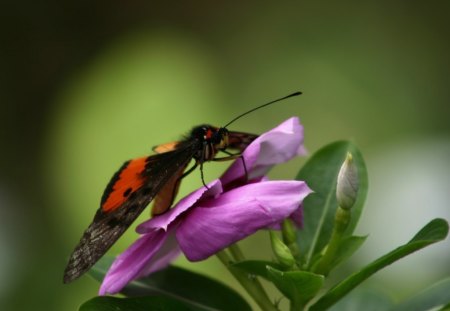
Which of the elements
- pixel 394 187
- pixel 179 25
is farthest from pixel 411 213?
pixel 179 25

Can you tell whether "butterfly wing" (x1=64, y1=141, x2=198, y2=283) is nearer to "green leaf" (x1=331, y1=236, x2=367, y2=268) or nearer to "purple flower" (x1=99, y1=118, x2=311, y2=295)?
"purple flower" (x1=99, y1=118, x2=311, y2=295)

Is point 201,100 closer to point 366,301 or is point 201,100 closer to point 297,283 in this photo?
point 366,301

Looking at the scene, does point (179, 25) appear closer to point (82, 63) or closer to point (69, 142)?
point (82, 63)

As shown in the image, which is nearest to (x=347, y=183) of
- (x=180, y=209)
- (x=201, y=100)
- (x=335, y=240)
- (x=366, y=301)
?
(x=335, y=240)

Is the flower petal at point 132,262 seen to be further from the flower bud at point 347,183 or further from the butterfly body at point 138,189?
the flower bud at point 347,183

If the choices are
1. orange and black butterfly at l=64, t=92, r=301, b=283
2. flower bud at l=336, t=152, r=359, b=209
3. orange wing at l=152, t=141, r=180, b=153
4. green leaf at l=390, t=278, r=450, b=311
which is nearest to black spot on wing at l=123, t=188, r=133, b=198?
orange and black butterfly at l=64, t=92, r=301, b=283

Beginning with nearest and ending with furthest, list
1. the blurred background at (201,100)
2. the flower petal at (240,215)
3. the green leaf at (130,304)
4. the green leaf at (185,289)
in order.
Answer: the flower petal at (240,215), the green leaf at (130,304), the green leaf at (185,289), the blurred background at (201,100)

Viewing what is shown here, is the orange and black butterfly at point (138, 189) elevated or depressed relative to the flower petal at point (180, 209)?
elevated

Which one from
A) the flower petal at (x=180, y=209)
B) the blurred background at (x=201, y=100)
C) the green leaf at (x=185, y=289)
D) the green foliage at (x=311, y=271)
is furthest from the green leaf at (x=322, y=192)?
the blurred background at (x=201, y=100)
